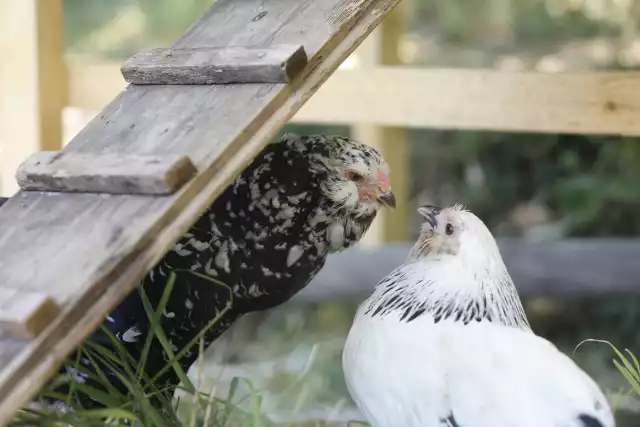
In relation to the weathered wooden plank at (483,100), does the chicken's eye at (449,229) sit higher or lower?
higher

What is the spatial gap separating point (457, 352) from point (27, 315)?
0.47 m

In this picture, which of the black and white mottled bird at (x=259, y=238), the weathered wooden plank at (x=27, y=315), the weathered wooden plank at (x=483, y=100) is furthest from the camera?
the weathered wooden plank at (x=483, y=100)

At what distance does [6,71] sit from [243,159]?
101 centimetres

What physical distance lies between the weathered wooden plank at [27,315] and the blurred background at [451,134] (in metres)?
0.59

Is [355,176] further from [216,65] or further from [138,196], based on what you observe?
[138,196]

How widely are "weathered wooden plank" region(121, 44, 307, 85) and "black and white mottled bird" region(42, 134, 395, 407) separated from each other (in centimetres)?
23

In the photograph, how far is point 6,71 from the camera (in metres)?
1.58

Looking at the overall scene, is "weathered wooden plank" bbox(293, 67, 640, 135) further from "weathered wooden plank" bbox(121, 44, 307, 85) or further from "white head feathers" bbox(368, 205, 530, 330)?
"weathered wooden plank" bbox(121, 44, 307, 85)

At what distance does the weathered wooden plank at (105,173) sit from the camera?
2.38 ft

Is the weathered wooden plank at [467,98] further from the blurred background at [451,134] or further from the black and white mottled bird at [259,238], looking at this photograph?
the black and white mottled bird at [259,238]

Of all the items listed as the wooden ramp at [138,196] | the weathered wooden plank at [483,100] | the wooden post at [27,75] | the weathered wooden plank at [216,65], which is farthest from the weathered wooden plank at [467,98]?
the weathered wooden plank at [216,65]

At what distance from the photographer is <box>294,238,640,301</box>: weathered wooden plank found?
191cm

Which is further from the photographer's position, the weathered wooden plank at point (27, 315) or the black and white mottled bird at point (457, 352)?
the black and white mottled bird at point (457, 352)

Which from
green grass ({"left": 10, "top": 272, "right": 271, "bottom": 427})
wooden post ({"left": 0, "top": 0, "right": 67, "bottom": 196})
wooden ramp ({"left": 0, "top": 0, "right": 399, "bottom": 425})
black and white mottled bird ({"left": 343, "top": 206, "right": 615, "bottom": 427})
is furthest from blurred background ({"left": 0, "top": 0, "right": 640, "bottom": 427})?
wooden ramp ({"left": 0, "top": 0, "right": 399, "bottom": 425})
